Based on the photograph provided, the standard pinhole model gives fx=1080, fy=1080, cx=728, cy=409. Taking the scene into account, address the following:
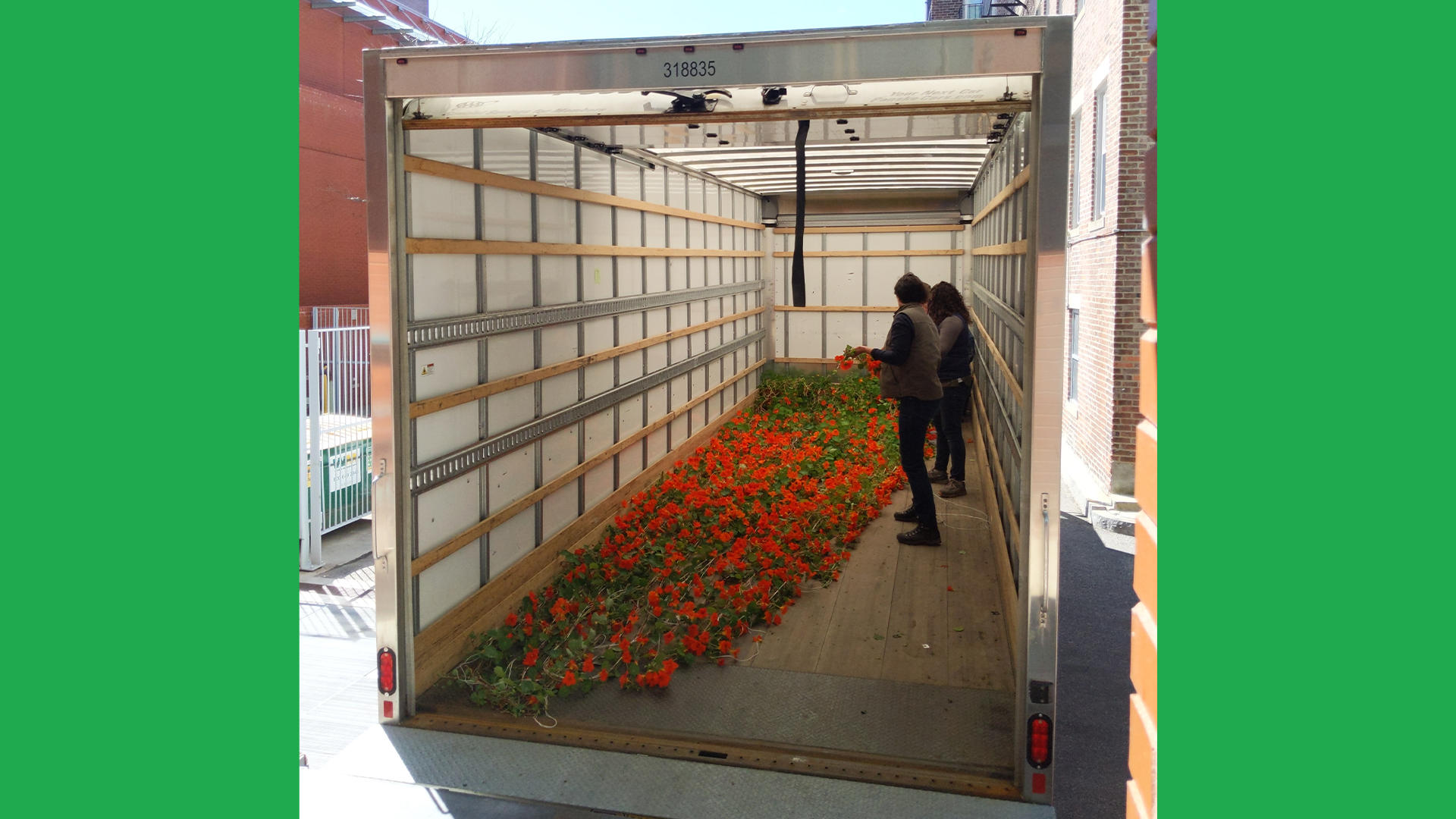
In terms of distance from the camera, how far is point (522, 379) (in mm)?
7012

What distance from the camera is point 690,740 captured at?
17.6 feet

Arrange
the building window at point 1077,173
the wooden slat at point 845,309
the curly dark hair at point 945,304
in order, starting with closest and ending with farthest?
the curly dark hair at point 945,304 → the building window at point 1077,173 → the wooden slat at point 845,309

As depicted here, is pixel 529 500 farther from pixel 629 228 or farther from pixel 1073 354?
pixel 1073 354

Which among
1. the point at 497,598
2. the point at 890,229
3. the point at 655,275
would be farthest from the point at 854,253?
the point at 497,598

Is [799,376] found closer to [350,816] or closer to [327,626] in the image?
[327,626]

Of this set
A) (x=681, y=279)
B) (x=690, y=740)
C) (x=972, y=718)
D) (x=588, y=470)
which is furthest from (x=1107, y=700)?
(x=681, y=279)

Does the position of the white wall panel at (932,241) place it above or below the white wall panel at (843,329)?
above

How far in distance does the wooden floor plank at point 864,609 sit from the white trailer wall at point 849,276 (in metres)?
7.43

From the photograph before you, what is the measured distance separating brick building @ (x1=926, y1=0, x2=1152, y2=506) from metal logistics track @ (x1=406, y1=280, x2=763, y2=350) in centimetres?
456

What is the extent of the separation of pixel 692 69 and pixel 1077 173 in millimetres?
13345

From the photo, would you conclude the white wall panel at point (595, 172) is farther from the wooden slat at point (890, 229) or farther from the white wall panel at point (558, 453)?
the wooden slat at point (890, 229)

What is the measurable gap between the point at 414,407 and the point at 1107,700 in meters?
4.38

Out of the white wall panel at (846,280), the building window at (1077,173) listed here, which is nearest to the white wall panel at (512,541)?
the white wall panel at (846,280)

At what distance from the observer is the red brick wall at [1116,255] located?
12484 millimetres
